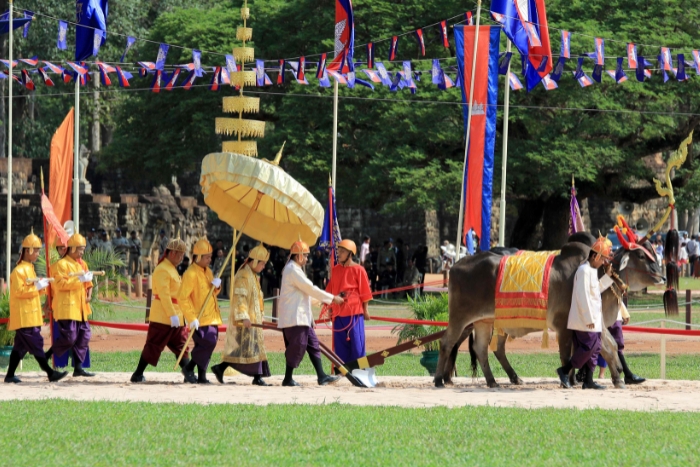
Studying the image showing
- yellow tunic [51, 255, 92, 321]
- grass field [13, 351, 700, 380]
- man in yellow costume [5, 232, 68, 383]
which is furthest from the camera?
grass field [13, 351, 700, 380]

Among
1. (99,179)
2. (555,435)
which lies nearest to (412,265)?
(99,179)

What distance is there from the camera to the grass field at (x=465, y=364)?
15102 millimetres

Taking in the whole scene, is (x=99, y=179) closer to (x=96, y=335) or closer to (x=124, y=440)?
(x=96, y=335)

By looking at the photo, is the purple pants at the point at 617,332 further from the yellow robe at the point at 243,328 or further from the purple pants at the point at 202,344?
the purple pants at the point at 202,344

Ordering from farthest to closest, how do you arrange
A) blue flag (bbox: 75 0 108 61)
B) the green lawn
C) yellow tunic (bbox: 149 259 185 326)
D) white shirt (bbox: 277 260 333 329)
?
blue flag (bbox: 75 0 108 61)
yellow tunic (bbox: 149 259 185 326)
white shirt (bbox: 277 260 333 329)
the green lawn

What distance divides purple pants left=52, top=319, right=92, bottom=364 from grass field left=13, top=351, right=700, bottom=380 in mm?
1593

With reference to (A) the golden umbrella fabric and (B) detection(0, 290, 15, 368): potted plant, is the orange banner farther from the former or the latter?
(A) the golden umbrella fabric

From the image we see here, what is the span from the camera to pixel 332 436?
8.93 metres

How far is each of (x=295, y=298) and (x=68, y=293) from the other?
2581 millimetres

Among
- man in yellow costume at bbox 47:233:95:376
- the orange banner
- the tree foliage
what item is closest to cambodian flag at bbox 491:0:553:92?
the orange banner

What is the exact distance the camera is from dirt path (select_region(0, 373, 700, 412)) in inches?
443

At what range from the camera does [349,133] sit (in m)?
31.0

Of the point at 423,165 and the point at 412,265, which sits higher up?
the point at 423,165

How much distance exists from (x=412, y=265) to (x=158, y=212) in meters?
10.9
